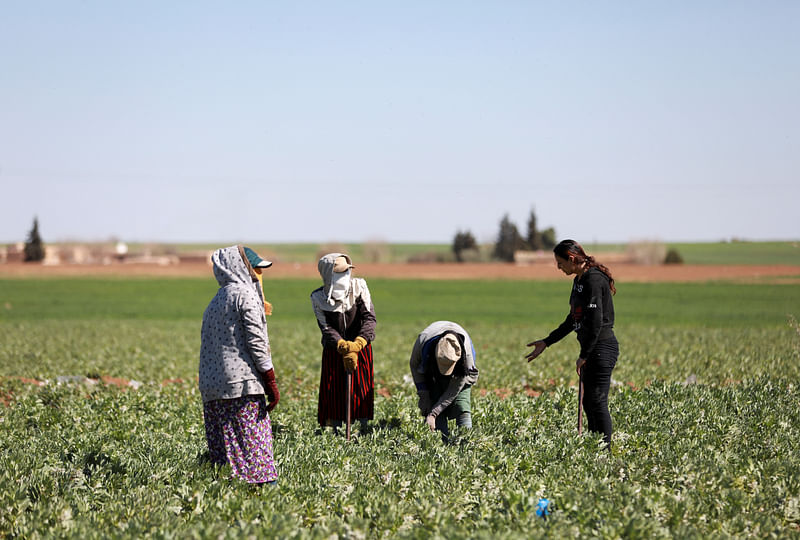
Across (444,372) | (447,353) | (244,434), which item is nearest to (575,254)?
(447,353)

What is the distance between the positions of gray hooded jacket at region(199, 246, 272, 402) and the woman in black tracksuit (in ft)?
9.22

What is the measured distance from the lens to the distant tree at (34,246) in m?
83.2

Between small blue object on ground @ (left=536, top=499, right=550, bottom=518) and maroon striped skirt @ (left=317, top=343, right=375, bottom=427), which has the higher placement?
maroon striped skirt @ (left=317, top=343, right=375, bottom=427)

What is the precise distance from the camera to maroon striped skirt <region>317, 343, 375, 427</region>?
811cm

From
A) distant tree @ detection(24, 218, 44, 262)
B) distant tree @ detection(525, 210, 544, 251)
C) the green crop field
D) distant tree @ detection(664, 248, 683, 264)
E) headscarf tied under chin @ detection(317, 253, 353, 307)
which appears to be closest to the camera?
the green crop field

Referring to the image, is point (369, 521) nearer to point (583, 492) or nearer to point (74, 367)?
point (583, 492)

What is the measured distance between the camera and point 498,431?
7957 mm

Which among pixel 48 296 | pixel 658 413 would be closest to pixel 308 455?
pixel 658 413

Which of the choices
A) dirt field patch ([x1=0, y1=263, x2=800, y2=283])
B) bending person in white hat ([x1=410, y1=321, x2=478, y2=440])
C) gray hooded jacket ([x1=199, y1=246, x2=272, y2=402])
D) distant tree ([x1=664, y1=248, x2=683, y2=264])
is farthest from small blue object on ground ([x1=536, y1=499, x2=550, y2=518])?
distant tree ([x1=664, y1=248, x2=683, y2=264])

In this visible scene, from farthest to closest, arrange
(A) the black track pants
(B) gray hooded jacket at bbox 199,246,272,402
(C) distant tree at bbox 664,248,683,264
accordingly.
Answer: (C) distant tree at bbox 664,248,683,264, (A) the black track pants, (B) gray hooded jacket at bbox 199,246,272,402

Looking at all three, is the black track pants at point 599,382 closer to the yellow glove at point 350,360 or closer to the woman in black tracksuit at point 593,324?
the woman in black tracksuit at point 593,324

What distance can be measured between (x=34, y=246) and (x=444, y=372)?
87857mm

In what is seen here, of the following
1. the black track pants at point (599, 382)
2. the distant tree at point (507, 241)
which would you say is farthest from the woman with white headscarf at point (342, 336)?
the distant tree at point (507, 241)

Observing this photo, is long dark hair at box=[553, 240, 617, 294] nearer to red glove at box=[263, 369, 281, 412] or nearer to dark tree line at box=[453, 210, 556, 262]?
red glove at box=[263, 369, 281, 412]
